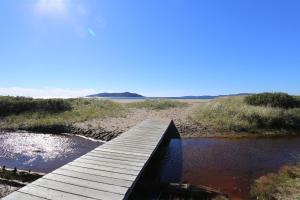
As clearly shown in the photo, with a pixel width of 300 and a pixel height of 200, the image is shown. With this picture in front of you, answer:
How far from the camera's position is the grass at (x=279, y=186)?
25.8 ft

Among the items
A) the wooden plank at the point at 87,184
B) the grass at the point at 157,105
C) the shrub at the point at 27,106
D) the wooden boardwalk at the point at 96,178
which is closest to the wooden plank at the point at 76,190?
the wooden boardwalk at the point at 96,178

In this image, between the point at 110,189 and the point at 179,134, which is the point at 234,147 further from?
the point at 110,189

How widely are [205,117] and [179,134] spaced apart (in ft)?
15.3

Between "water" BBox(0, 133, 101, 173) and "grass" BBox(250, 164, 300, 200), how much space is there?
696 cm

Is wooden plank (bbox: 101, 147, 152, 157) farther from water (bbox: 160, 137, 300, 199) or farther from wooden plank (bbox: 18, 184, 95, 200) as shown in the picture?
wooden plank (bbox: 18, 184, 95, 200)

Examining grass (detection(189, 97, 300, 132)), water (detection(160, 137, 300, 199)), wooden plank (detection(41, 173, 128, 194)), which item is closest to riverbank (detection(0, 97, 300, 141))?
grass (detection(189, 97, 300, 132))

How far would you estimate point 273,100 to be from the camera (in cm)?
2498

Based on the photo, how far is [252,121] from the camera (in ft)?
65.6

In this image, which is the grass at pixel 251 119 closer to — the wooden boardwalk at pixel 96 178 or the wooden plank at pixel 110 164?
the wooden boardwalk at pixel 96 178

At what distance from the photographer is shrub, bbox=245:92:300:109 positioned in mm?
24562

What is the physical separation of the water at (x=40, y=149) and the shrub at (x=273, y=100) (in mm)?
15894

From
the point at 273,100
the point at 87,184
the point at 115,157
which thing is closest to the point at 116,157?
the point at 115,157

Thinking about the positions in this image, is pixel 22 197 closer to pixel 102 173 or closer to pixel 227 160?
pixel 102 173

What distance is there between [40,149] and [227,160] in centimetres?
839
